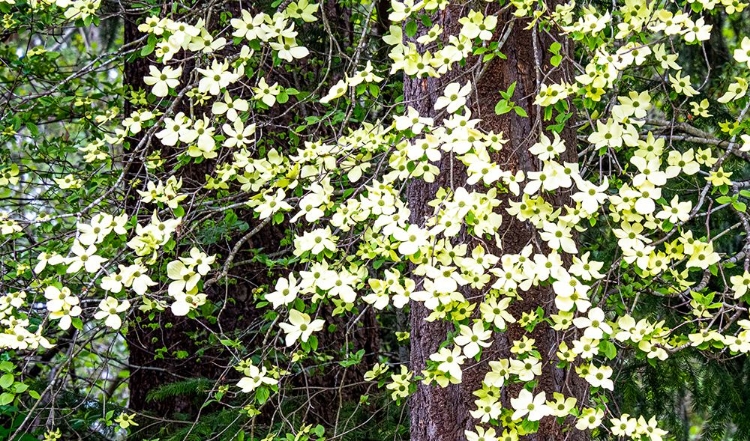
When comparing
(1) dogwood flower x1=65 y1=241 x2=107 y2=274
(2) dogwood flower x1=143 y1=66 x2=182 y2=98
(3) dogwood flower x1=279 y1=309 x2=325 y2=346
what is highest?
(2) dogwood flower x1=143 y1=66 x2=182 y2=98

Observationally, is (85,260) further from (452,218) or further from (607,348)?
(607,348)

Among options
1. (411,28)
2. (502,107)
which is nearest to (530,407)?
(502,107)

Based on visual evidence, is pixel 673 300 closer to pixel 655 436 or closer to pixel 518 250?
pixel 518 250

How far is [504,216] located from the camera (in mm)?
2381

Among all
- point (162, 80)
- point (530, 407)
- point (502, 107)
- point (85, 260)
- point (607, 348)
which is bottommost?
point (530, 407)

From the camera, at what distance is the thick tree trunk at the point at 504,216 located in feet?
7.79

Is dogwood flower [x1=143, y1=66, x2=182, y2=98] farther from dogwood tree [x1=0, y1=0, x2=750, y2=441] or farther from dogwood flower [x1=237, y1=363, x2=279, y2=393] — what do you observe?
dogwood flower [x1=237, y1=363, x2=279, y2=393]

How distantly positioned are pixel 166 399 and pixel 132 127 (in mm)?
2025

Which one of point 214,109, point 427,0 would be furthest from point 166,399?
point 427,0

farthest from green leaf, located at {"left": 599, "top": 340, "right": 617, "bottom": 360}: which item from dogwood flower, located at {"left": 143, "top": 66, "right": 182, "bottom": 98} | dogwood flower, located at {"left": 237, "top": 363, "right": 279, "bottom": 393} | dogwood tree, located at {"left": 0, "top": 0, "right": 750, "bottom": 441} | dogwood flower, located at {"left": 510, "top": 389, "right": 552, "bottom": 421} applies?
dogwood flower, located at {"left": 143, "top": 66, "right": 182, "bottom": 98}

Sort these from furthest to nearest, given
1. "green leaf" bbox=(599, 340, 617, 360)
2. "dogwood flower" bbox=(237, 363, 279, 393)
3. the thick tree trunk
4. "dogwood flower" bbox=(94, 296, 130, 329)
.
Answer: the thick tree trunk
"dogwood flower" bbox=(237, 363, 279, 393)
"dogwood flower" bbox=(94, 296, 130, 329)
"green leaf" bbox=(599, 340, 617, 360)

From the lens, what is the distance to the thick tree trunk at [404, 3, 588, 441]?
93.5 inches

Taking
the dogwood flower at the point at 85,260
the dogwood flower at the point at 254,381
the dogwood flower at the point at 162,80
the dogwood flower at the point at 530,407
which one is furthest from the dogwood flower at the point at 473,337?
the dogwood flower at the point at 162,80

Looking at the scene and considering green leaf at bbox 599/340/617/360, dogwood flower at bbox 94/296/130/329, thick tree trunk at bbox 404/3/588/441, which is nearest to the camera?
green leaf at bbox 599/340/617/360
